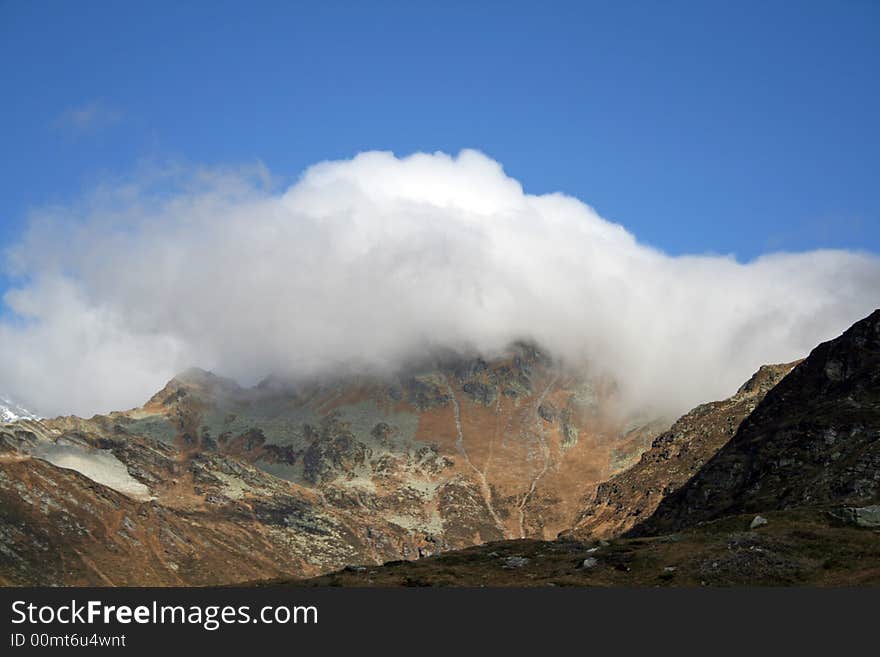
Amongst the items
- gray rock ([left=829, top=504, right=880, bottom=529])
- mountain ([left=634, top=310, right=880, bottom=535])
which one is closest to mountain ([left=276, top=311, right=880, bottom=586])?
gray rock ([left=829, top=504, right=880, bottom=529])

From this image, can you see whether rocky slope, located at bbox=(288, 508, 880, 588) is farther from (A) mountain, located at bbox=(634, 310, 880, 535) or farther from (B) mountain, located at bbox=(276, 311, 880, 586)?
(A) mountain, located at bbox=(634, 310, 880, 535)

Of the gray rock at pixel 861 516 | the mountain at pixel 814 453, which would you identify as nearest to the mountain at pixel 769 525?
the gray rock at pixel 861 516

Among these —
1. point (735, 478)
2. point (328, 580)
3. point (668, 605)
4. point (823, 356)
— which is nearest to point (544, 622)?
point (668, 605)

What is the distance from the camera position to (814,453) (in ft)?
518

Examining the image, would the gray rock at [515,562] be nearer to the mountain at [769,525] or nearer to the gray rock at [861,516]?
the mountain at [769,525]

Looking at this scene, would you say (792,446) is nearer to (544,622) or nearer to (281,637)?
(544,622)

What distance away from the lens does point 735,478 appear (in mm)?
181125

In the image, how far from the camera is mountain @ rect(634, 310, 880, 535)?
138 meters

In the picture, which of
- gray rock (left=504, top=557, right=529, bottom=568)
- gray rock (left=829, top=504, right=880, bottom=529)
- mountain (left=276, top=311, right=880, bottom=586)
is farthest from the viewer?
gray rock (left=504, top=557, right=529, bottom=568)

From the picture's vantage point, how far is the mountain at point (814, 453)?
138 metres

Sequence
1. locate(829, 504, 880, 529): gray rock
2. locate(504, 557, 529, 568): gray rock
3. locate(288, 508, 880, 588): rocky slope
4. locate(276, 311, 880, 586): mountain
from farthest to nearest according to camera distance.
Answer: locate(504, 557, 529, 568): gray rock → locate(829, 504, 880, 529): gray rock → locate(276, 311, 880, 586): mountain → locate(288, 508, 880, 588): rocky slope

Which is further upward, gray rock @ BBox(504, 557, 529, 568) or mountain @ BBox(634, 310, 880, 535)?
mountain @ BBox(634, 310, 880, 535)

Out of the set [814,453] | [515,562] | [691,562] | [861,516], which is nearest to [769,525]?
[861,516]

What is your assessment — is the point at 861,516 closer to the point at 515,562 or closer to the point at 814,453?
the point at 515,562
